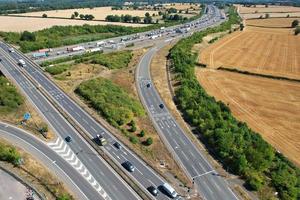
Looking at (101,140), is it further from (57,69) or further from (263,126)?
(57,69)

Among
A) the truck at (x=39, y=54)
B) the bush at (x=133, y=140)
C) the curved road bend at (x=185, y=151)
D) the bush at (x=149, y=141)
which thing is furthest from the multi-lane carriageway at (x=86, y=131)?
the truck at (x=39, y=54)

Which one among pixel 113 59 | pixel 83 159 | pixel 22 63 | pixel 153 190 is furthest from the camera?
pixel 113 59

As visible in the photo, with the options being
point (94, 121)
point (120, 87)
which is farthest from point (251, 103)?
point (94, 121)

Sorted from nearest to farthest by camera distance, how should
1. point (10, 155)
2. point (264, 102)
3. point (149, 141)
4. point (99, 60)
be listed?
point (10, 155) < point (149, 141) < point (264, 102) < point (99, 60)

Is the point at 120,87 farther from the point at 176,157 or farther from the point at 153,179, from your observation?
the point at 153,179

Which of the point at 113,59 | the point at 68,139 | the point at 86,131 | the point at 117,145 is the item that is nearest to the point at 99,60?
the point at 113,59

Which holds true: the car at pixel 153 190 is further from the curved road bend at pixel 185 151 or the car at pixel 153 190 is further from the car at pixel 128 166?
the curved road bend at pixel 185 151

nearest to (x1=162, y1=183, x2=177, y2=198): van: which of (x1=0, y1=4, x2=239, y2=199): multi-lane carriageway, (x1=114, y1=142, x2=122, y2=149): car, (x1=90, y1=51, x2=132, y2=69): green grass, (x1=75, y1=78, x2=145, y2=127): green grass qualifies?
(x1=0, y1=4, x2=239, y2=199): multi-lane carriageway

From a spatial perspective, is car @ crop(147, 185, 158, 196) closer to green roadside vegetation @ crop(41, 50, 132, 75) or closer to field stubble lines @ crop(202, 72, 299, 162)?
field stubble lines @ crop(202, 72, 299, 162)
